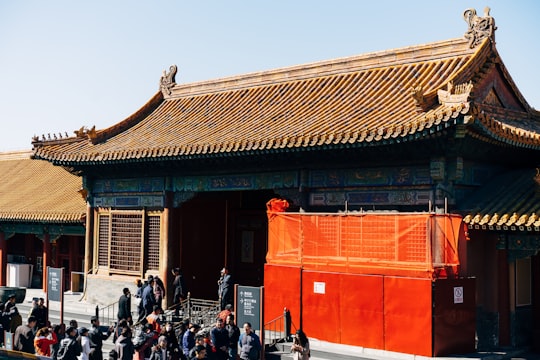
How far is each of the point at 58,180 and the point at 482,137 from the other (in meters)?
21.6

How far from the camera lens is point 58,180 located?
31.9m

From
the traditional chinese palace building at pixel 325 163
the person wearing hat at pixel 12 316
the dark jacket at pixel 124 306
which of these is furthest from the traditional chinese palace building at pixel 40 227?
the person wearing hat at pixel 12 316

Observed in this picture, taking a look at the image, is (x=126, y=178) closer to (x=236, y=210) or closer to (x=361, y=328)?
(x=236, y=210)

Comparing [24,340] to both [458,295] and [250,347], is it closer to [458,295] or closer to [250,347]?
[250,347]

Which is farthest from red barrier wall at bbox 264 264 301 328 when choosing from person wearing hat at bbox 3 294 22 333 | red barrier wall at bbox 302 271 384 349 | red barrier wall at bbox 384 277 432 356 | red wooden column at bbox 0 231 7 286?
red wooden column at bbox 0 231 7 286

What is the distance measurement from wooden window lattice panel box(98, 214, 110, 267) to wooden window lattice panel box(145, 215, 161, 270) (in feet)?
6.41

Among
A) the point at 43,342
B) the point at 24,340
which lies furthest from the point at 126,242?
the point at 43,342

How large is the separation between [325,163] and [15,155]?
23.7m

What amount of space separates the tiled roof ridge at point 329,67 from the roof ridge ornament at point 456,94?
4236mm

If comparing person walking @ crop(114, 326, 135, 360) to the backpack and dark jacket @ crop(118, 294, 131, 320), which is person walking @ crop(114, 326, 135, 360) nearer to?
the backpack

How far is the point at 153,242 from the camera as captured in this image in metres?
22.4

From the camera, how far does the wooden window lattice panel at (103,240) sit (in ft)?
77.8

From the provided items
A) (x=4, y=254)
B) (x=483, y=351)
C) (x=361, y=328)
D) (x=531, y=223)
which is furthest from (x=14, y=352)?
(x=4, y=254)

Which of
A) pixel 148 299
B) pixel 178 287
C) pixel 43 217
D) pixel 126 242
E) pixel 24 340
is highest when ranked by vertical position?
pixel 43 217
